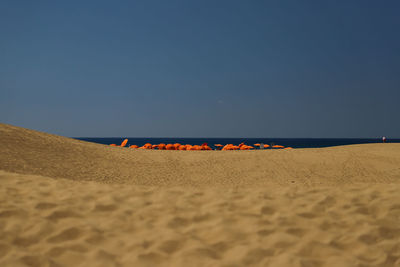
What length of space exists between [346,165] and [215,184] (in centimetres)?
644

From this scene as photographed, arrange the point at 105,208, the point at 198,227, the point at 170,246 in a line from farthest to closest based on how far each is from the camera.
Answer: the point at 105,208 → the point at 198,227 → the point at 170,246

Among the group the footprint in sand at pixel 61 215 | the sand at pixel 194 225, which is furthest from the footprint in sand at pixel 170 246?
the footprint in sand at pixel 61 215

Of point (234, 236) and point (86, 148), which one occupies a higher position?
point (86, 148)

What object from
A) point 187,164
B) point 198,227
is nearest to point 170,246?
point 198,227

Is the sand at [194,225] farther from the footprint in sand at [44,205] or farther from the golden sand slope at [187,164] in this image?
the golden sand slope at [187,164]

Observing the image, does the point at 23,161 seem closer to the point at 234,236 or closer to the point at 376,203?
the point at 234,236

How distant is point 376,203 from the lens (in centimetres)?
Result: 434

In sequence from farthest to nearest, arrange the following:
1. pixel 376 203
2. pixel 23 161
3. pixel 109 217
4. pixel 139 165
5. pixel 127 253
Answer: pixel 139 165 < pixel 23 161 < pixel 376 203 < pixel 109 217 < pixel 127 253

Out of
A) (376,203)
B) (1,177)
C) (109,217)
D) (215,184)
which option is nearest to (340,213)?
(376,203)

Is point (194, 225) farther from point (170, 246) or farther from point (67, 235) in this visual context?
point (67, 235)

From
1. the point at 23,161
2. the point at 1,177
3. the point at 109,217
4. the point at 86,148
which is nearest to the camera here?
the point at 109,217

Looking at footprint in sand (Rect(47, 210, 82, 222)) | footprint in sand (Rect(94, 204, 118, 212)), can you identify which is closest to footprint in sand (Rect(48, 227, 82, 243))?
footprint in sand (Rect(47, 210, 82, 222))

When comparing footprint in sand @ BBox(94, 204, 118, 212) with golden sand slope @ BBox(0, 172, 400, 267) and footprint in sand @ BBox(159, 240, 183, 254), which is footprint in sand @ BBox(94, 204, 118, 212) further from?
footprint in sand @ BBox(159, 240, 183, 254)

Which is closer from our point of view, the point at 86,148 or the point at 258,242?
the point at 258,242
